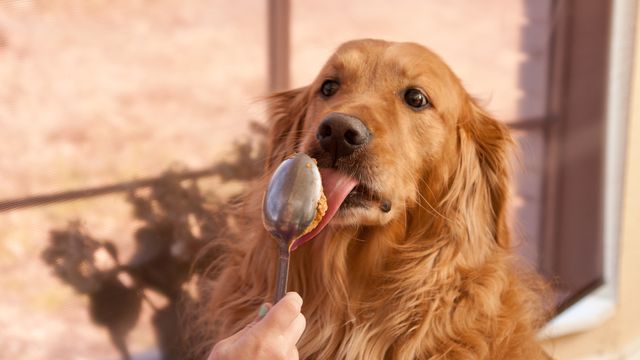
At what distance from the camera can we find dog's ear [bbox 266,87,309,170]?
150cm

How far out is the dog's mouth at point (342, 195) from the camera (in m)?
1.17

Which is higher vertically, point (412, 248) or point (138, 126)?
point (138, 126)

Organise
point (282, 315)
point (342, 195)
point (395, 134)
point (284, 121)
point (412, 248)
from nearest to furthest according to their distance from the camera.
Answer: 1. point (282, 315)
2. point (342, 195)
3. point (395, 134)
4. point (412, 248)
5. point (284, 121)

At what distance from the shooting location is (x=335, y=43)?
1.85 metres

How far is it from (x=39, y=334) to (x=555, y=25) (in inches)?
74.8

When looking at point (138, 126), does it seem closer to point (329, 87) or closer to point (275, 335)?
point (329, 87)

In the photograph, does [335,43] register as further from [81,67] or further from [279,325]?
[279,325]

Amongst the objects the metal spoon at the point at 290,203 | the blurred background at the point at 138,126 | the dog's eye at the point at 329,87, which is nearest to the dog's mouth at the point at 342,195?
the metal spoon at the point at 290,203

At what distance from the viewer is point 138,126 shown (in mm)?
1492

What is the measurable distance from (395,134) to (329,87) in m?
0.21

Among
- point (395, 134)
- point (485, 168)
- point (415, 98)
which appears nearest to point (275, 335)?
point (395, 134)

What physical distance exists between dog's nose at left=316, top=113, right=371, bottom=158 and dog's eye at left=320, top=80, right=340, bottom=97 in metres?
0.24

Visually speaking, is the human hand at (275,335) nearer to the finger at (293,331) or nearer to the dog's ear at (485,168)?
the finger at (293,331)

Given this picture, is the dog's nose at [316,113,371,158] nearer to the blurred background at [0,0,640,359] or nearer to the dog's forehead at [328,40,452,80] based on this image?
the dog's forehead at [328,40,452,80]
